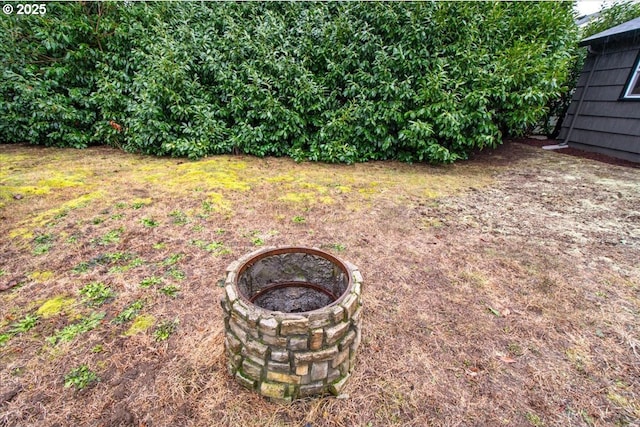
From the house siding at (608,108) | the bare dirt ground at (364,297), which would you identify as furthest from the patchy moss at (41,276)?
the house siding at (608,108)

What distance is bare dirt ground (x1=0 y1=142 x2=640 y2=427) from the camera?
1.38m

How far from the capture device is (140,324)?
178cm

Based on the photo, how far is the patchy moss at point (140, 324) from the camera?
172cm

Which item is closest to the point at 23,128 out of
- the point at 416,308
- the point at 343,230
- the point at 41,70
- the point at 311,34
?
the point at 41,70

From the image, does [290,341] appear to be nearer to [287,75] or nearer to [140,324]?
[140,324]

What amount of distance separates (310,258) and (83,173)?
4.15 m

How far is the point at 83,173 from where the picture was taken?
410 cm

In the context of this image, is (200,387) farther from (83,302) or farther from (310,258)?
(83,302)

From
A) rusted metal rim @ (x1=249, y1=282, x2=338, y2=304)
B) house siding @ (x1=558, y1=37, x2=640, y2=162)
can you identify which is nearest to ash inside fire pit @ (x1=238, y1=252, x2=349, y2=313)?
rusted metal rim @ (x1=249, y1=282, x2=338, y2=304)

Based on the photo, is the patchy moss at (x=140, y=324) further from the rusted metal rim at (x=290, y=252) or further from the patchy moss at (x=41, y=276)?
the patchy moss at (x=41, y=276)

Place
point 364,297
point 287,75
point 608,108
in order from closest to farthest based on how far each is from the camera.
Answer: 1. point 364,297
2. point 287,75
3. point 608,108

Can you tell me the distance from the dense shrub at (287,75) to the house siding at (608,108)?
138 centimetres

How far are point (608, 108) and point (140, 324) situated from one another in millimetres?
8349

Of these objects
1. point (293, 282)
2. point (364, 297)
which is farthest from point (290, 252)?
point (364, 297)
